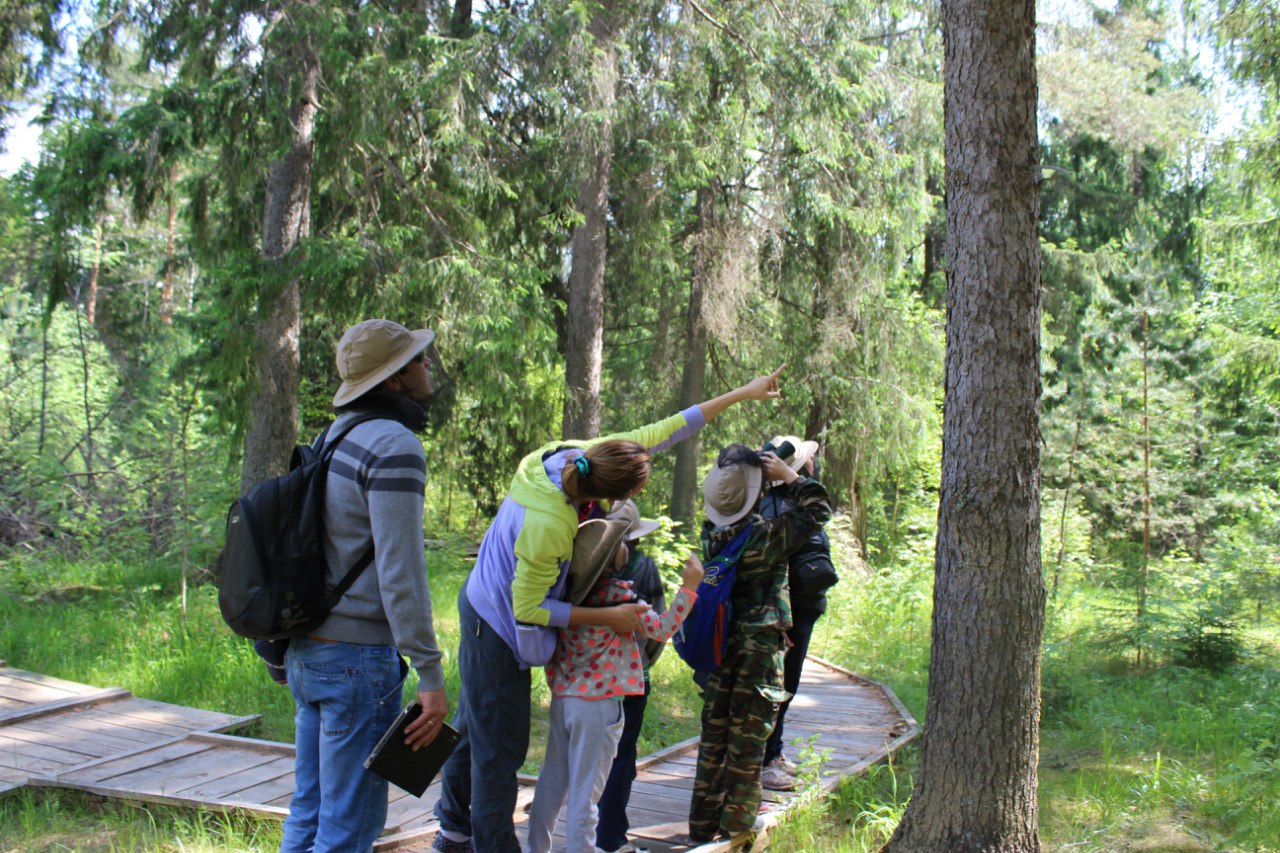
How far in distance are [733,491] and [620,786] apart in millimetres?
1332

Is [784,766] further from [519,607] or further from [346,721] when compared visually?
[346,721]

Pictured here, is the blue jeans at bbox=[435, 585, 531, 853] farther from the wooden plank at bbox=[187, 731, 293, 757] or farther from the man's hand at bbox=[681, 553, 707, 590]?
the wooden plank at bbox=[187, 731, 293, 757]

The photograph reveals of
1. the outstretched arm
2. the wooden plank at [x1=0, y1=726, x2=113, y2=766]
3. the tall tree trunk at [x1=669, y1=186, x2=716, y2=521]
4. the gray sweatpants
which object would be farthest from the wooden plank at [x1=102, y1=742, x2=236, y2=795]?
the tall tree trunk at [x1=669, y1=186, x2=716, y2=521]

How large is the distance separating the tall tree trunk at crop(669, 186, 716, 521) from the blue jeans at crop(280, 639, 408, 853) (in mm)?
11758

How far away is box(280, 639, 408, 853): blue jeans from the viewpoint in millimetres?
2883

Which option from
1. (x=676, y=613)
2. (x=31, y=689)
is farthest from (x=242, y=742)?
(x=676, y=613)

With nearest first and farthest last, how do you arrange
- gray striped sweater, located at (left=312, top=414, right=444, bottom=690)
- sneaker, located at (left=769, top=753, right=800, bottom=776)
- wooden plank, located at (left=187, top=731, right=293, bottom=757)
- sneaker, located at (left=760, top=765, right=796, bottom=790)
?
gray striped sweater, located at (left=312, top=414, right=444, bottom=690) < sneaker, located at (left=760, top=765, right=796, bottom=790) < sneaker, located at (left=769, top=753, right=800, bottom=776) < wooden plank, located at (left=187, top=731, right=293, bottom=757)

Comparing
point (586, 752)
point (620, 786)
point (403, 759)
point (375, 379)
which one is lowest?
point (620, 786)

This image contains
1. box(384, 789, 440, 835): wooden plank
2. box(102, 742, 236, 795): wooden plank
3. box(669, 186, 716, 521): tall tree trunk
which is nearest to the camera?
box(384, 789, 440, 835): wooden plank

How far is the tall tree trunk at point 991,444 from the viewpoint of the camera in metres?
4.02

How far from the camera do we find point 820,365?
49.7 feet

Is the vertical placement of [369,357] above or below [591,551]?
above

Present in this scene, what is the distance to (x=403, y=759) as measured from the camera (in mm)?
2883

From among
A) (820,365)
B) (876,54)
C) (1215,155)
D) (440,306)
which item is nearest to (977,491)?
(440,306)
